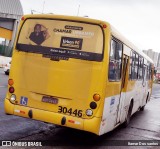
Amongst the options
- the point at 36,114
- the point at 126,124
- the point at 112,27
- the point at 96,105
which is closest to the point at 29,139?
the point at 36,114

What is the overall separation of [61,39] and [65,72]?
0.79 meters

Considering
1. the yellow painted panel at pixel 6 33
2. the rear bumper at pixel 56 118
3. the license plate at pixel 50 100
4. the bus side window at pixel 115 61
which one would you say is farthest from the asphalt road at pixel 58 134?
the yellow painted panel at pixel 6 33

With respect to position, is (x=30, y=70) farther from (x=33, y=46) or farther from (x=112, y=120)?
(x=112, y=120)

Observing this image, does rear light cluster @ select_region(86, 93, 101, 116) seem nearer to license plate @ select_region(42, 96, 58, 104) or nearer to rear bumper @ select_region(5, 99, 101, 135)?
rear bumper @ select_region(5, 99, 101, 135)

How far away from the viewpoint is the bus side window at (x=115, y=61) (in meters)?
8.51

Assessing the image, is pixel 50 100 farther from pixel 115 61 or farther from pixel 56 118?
pixel 115 61

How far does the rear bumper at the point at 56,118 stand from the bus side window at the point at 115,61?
1.24 m

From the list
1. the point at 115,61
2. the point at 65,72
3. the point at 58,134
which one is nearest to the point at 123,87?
the point at 115,61

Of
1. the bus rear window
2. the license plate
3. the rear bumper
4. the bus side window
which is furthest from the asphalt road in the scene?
the bus rear window

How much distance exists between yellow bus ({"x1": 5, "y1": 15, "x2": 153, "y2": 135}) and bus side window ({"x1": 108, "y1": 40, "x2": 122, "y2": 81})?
0.9 inches

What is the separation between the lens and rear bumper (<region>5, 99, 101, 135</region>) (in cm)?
784

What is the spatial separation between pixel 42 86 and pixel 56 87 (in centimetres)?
35

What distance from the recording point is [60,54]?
8.29 m

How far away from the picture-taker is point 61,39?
8.37 meters
